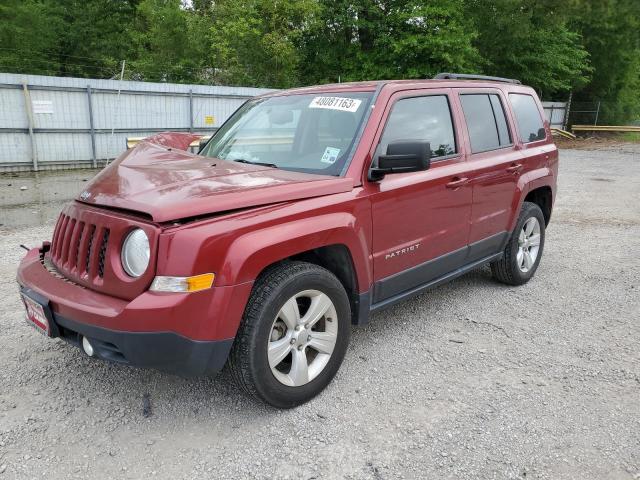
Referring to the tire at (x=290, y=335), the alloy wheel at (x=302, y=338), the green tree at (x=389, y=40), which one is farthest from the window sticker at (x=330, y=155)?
the green tree at (x=389, y=40)

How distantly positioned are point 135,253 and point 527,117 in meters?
4.04

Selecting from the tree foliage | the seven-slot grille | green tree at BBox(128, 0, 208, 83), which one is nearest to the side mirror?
the seven-slot grille

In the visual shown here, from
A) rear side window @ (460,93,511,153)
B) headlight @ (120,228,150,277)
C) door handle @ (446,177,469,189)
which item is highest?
rear side window @ (460,93,511,153)

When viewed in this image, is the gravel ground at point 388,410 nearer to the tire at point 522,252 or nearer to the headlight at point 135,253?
the tire at point 522,252

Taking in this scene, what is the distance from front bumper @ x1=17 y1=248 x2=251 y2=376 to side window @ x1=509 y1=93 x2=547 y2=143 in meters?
3.47

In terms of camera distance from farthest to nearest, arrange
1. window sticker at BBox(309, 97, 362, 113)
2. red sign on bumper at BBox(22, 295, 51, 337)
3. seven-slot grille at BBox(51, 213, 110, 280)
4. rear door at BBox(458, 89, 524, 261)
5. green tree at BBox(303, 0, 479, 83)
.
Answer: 1. green tree at BBox(303, 0, 479, 83)
2. rear door at BBox(458, 89, 524, 261)
3. window sticker at BBox(309, 97, 362, 113)
4. red sign on bumper at BBox(22, 295, 51, 337)
5. seven-slot grille at BBox(51, 213, 110, 280)

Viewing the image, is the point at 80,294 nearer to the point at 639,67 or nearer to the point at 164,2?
the point at 164,2

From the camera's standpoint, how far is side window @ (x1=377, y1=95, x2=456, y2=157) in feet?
11.6

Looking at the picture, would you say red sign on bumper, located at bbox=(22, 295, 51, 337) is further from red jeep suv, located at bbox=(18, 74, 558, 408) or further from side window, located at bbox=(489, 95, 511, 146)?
side window, located at bbox=(489, 95, 511, 146)

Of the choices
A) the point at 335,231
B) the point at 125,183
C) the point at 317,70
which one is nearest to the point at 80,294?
the point at 125,183

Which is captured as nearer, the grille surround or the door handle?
the grille surround

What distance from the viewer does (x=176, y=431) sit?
2.81m

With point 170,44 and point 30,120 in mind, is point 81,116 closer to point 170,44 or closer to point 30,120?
point 30,120

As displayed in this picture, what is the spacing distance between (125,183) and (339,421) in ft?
5.78
